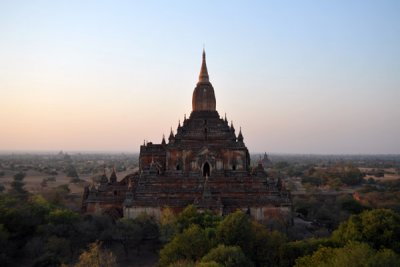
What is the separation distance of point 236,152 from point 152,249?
1609 centimetres

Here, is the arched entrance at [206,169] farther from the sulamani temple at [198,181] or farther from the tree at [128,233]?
the tree at [128,233]

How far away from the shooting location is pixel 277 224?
108 feet

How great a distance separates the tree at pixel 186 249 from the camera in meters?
22.9

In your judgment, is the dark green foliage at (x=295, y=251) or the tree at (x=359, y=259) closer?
the tree at (x=359, y=259)

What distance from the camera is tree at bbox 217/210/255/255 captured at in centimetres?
2419

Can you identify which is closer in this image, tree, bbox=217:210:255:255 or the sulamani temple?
tree, bbox=217:210:255:255

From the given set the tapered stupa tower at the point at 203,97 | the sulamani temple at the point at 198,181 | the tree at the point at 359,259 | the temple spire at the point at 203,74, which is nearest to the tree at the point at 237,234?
the tree at the point at 359,259

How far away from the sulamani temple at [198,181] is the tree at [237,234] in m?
10.3

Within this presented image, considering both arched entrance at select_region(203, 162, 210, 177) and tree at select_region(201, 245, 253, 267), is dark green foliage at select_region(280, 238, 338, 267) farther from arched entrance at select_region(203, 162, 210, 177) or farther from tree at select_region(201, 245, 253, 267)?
arched entrance at select_region(203, 162, 210, 177)

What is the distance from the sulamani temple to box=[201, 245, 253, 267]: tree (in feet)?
47.4

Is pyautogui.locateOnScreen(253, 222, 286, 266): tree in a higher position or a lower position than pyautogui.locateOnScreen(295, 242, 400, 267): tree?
lower

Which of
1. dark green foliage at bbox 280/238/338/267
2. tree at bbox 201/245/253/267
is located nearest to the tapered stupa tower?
dark green foliage at bbox 280/238/338/267

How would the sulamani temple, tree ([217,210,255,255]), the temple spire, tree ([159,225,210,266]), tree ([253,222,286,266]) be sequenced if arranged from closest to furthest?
tree ([159,225,210,266]) < tree ([253,222,286,266]) < tree ([217,210,255,255]) < the sulamani temple < the temple spire

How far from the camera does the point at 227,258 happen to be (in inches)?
798
